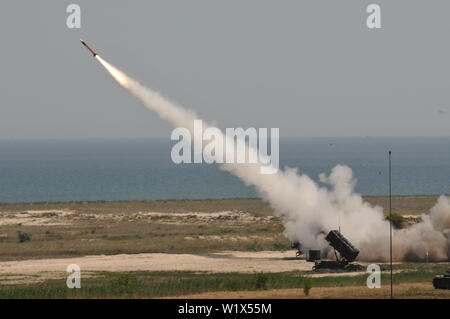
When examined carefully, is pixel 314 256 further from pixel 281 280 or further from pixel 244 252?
pixel 281 280

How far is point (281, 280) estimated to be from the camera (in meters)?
66.1

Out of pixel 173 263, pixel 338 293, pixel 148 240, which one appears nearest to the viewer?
pixel 338 293

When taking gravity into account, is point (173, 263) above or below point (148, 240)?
below

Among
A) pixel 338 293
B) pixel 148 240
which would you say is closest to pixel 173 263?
pixel 148 240

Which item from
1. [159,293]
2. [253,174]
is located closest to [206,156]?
[253,174]

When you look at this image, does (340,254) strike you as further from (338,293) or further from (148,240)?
(148,240)

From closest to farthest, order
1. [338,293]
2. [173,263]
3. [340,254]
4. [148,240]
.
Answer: [338,293], [340,254], [173,263], [148,240]

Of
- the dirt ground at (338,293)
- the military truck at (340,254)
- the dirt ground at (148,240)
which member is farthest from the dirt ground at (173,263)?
the dirt ground at (338,293)

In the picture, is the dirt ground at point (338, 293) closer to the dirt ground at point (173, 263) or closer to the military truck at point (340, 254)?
the military truck at point (340, 254)

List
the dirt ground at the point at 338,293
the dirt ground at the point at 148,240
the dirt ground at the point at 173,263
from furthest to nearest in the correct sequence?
1. the dirt ground at the point at 148,240
2. the dirt ground at the point at 173,263
3. the dirt ground at the point at 338,293

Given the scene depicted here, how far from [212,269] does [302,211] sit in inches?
443

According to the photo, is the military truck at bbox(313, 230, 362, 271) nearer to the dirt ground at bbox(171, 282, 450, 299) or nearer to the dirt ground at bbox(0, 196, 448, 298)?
the dirt ground at bbox(0, 196, 448, 298)

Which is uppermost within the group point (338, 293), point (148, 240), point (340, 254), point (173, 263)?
point (148, 240)

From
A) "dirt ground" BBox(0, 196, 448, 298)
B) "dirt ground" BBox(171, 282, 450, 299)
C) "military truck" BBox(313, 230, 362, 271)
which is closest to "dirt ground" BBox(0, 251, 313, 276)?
"dirt ground" BBox(0, 196, 448, 298)
